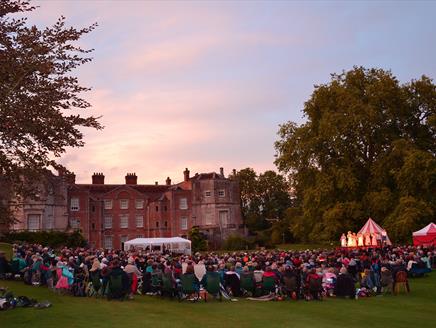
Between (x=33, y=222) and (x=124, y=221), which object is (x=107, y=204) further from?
(x=33, y=222)

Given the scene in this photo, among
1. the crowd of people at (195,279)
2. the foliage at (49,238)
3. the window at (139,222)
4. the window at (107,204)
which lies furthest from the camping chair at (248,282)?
the window at (139,222)

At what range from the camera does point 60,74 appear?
602 inches

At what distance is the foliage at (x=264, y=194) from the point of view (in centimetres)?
9162

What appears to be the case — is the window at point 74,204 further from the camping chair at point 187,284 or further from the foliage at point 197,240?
the camping chair at point 187,284

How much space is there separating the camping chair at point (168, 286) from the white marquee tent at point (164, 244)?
27526 millimetres

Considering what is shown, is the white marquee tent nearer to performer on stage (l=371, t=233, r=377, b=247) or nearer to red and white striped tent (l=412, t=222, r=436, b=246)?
performer on stage (l=371, t=233, r=377, b=247)

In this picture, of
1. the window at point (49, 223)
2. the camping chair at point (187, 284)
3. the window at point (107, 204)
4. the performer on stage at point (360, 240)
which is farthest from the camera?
the window at point (107, 204)

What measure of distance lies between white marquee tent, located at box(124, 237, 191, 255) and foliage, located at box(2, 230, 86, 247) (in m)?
8.72

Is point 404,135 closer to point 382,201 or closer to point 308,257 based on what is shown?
point 382,201

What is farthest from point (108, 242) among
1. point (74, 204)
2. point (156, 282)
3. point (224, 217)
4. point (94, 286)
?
point (94, 286)

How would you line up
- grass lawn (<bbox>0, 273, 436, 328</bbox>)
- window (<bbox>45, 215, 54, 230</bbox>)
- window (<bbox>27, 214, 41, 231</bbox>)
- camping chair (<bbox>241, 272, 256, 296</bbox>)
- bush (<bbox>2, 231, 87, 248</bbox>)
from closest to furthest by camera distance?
grass lawn (<bbox>0, 273, 436, 328</bbox>) → camping chair (<bbox>241, 272, 256, 296</bbox>) → bush (<bbox>2, 231, 87, 248</bbox>) → window (<bbox>27, 214, 41, 231</bbox>) → window (<bbox>45, 215, 54, 230</bbox>)

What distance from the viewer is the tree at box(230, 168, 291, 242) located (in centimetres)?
9144

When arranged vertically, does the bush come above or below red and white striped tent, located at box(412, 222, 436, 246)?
above

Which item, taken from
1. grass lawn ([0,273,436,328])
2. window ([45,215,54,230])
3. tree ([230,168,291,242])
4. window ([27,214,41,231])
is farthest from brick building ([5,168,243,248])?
grass lawn ([0,273,436,328])
